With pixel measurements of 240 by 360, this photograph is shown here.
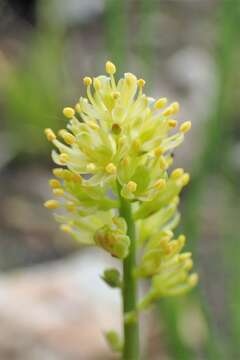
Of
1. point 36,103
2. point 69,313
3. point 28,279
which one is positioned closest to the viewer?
point 69,313

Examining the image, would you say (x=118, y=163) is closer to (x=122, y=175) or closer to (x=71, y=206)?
(x=122, y=175)

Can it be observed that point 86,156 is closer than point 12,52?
Yes

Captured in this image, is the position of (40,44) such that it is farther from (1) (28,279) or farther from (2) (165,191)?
(2) (165,191)

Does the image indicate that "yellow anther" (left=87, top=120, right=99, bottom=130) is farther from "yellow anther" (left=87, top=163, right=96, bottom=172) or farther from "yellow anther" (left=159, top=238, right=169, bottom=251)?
"yellow anther" (left=159, top=238, right=169, bottom=251)

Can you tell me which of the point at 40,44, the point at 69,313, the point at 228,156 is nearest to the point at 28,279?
the point at 69,313

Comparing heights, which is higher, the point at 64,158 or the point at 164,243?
the point at 64,158

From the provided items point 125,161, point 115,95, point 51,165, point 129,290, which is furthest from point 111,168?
point 51,165
